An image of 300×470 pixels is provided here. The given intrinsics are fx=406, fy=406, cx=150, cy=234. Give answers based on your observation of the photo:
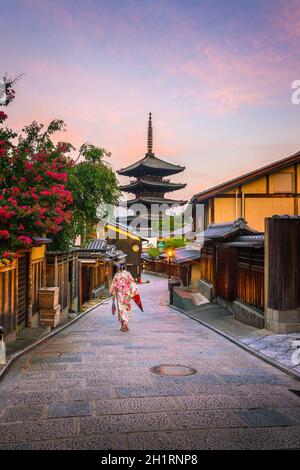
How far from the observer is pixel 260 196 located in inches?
966

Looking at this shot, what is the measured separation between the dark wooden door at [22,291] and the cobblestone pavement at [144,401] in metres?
2.06

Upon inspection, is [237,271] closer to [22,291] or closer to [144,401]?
[22,291]

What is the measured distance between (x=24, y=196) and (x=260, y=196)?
1890cm

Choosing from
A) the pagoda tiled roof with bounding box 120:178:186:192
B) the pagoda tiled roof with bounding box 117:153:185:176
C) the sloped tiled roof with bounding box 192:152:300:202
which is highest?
the pagoda tiled roof with bounding box 117:153:185:176

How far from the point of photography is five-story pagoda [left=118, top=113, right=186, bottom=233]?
55.9 metres

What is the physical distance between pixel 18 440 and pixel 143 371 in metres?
3.27

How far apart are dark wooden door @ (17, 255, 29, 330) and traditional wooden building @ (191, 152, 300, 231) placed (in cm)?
1442

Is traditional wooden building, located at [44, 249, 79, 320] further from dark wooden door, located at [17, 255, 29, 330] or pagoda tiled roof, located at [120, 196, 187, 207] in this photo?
pagoda tiled roof, located at [120, 196, 187, 207]

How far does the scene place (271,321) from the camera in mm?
11375

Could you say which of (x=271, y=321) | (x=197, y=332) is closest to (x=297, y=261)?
(x=271, y=321)

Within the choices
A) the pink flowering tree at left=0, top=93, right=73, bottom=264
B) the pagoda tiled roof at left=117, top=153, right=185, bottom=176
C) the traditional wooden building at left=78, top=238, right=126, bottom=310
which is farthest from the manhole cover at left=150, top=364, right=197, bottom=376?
the pagoda tiled roof at left=117, top=153, right=185, bottom=176
